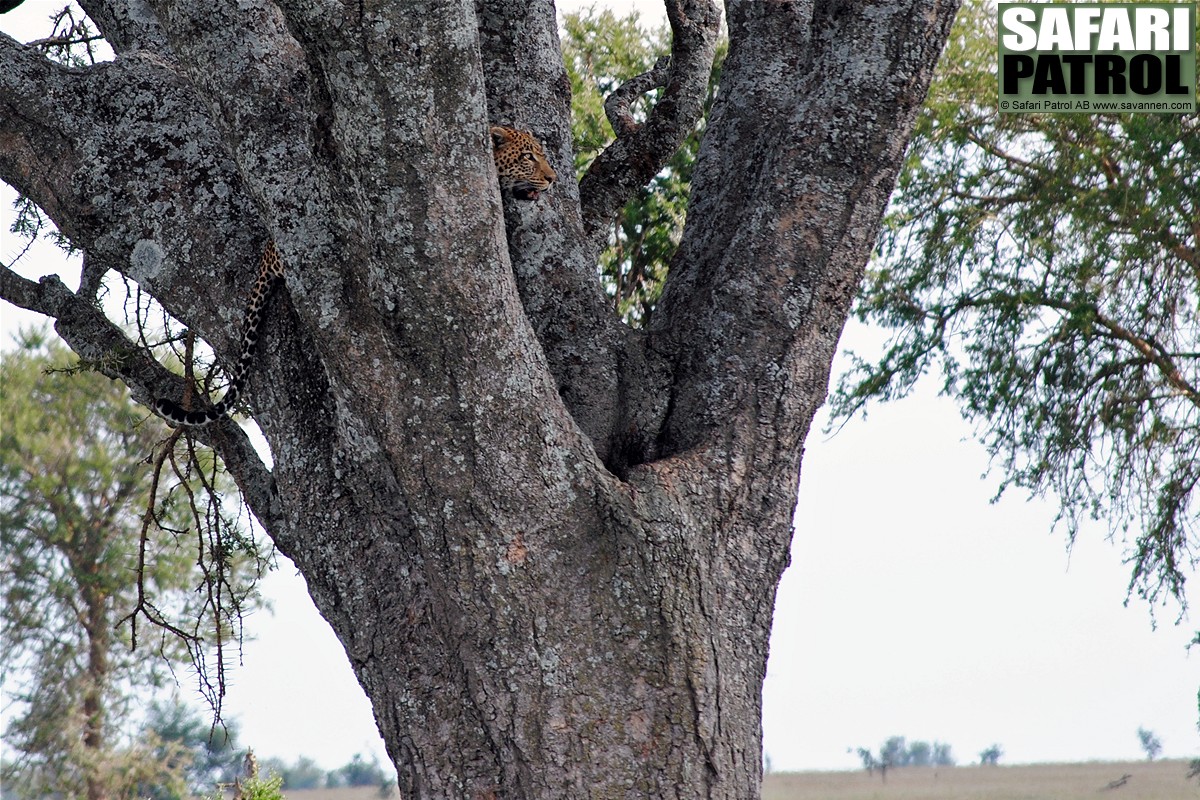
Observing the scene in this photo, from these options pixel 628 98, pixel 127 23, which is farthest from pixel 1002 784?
pixel 127 23

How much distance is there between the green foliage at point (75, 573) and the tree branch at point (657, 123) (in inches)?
422

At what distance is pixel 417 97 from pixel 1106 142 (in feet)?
25.1

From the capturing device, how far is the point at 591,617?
2320 millimetres

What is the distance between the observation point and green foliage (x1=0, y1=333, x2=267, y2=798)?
14.1 m

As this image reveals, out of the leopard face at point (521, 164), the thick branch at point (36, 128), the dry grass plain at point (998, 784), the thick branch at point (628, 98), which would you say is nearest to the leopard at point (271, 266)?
the leopard face at point (521, 164)

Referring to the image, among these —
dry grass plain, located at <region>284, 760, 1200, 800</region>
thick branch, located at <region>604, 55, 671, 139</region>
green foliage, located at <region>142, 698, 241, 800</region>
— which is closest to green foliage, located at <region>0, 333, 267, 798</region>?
green foliage, located at <region>142, 698, 241, 800</region>

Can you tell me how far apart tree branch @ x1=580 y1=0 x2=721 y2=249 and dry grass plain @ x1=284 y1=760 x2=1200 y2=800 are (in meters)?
14.3

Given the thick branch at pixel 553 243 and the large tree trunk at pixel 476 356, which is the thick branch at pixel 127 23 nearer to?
the large tree trunk at pixel 476 356

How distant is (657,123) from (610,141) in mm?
2599

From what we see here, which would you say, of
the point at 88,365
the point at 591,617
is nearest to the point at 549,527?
the point at 591,617

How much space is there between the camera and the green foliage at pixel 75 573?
14062 mm

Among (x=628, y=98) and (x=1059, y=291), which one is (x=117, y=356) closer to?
(x=628, y=98)

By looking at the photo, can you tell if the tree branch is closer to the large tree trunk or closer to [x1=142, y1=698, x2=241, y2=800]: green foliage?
the large tree trunk

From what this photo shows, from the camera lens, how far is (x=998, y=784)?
2155 cm
